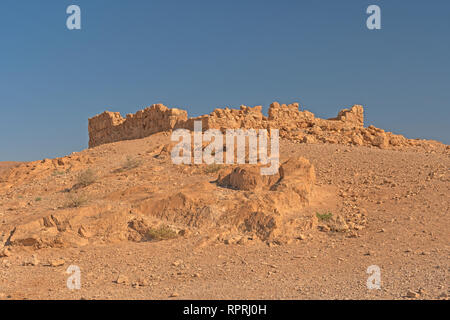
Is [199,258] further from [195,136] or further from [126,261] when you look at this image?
[195,136]

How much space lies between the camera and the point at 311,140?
1524 centimetres

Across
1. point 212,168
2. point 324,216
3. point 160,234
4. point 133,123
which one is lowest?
point 160,234

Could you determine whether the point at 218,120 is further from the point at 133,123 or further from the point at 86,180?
the point at 133,123

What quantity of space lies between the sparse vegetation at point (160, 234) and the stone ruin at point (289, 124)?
9.06 metres

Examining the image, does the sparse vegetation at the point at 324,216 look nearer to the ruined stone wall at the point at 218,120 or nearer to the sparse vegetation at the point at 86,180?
the sparse vegetation at the point at 86,180

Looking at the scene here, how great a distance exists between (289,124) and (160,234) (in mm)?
12072

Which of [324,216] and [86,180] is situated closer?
[324,216]

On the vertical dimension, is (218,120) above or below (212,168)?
above

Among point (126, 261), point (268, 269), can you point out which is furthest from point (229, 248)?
point (126, 261)

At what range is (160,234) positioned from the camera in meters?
7.34

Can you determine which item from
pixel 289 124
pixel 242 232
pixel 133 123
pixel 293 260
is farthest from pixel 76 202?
pixel 133 123

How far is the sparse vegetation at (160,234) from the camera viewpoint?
7324mm

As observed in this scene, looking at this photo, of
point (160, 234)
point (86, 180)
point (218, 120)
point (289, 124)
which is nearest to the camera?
point (160, 234)

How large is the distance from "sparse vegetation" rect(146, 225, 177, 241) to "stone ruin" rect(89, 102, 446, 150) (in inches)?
357
